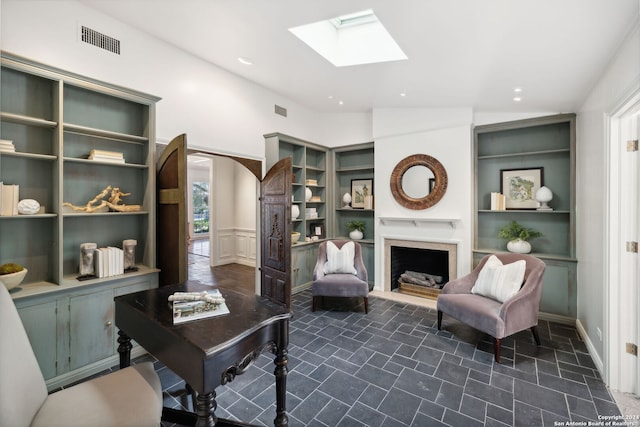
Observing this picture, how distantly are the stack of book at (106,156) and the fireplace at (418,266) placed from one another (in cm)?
386

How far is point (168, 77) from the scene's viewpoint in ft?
11.0

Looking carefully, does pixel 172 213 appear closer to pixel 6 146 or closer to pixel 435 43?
pixel 6 146

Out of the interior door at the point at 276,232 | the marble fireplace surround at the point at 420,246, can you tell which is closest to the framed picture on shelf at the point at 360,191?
the marble fireplace surround at the point at 420,246

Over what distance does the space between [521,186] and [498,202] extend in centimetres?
38

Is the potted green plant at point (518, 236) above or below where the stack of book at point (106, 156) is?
below

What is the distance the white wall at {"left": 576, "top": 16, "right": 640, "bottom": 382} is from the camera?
6.77 ft

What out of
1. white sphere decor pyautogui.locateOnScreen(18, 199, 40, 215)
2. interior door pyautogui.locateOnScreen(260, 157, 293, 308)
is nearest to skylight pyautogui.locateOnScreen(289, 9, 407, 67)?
interior door pyautogui.locateOnScreen(260, 157, 293, 308)

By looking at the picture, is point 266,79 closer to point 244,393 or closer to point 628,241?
point 244,393

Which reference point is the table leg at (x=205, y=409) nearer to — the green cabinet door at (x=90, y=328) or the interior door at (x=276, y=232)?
the green cabinet door at (x=90, y=328)

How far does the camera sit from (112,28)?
2902 millimetres

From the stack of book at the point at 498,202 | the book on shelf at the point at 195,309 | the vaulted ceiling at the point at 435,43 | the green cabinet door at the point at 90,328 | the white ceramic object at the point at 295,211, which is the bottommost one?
the green cabinet door at the point at 90,328

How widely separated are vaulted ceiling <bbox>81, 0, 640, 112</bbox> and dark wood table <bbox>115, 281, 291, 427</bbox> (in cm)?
239

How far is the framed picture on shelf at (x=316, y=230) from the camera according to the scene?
213 inches

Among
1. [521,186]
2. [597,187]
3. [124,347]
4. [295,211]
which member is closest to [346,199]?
[295,211]
